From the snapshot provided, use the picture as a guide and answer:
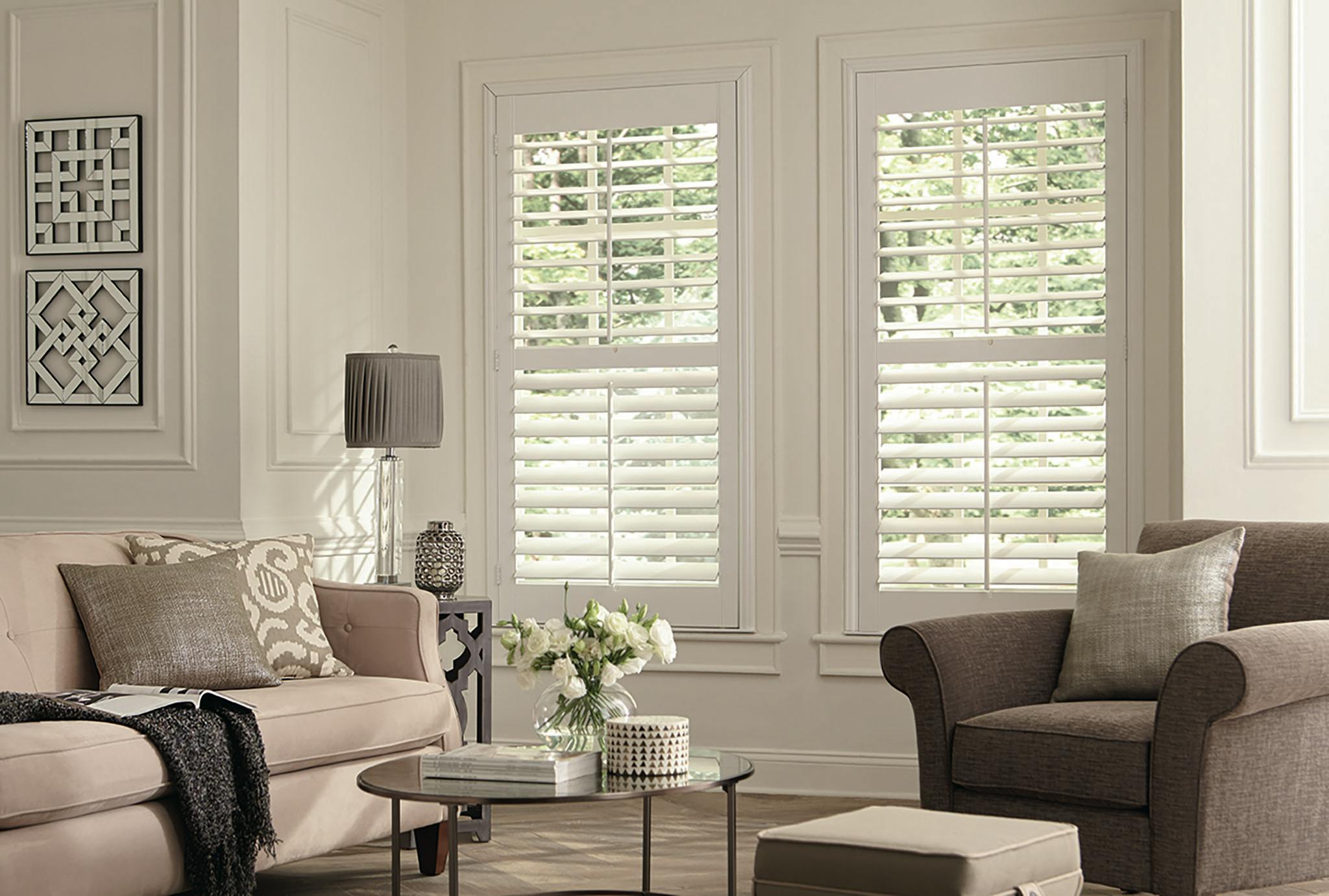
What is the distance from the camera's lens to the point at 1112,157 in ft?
15.7

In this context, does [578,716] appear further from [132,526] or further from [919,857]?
[132,526]

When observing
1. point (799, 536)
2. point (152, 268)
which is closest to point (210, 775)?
point (152, 268)

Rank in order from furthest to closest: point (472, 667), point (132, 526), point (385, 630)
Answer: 1. point (132, 526)
2. point (472, 667)
3. point (385, 630)

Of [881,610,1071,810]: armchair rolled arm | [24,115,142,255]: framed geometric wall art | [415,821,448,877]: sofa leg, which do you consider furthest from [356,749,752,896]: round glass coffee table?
[24,115,142,255]: framed geometric wall art

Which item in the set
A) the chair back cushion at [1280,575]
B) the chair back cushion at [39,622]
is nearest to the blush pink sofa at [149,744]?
the chair back cushion at [39,622]

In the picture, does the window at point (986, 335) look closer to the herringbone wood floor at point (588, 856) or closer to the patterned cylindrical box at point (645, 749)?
the herringbone wood floor at point (588, 856)

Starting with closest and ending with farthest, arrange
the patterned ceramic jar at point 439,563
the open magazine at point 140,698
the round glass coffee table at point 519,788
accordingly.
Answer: the round glass coffee table at point 519,788, the open magazine at point 140,698, the patterned ceramic jar at point 439,563

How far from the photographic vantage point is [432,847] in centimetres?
393

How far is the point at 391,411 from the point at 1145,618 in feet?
6.94

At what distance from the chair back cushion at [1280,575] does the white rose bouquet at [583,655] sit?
152 centimetres

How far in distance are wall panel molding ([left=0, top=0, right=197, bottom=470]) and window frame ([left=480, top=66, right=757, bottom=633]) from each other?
1037mm

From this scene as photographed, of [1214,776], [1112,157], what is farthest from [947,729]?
[1112,157]

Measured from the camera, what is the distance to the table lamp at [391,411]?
450 cm

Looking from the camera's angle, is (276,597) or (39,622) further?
(276,597)
